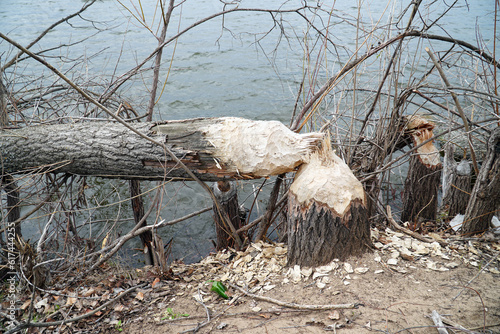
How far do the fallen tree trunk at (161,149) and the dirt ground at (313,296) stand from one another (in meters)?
0.81

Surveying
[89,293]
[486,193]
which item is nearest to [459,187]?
[486,193]

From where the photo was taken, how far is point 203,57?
942 centimetres

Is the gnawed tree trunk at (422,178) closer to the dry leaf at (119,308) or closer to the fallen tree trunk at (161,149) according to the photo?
the fallen tree trunk at (161,149)

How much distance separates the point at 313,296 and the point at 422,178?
7.71ft

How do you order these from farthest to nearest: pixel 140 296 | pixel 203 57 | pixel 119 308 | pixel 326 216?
pixel 203 57 → pixel 140 296 → pixel 119 308 → pixel 326 216

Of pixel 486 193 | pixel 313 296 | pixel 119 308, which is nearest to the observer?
pixel 313 296

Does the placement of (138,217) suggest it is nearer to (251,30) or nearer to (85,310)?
(85,310)

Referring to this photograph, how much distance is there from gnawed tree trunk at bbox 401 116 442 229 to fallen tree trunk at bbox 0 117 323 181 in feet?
5.65

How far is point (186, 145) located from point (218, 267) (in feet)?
3.67

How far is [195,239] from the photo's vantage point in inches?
214

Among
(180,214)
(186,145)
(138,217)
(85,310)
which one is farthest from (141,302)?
(180,214)

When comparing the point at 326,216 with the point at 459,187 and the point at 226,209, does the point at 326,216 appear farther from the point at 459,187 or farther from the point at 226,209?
the point at 459,187

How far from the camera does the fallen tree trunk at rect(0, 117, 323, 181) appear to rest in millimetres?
2707

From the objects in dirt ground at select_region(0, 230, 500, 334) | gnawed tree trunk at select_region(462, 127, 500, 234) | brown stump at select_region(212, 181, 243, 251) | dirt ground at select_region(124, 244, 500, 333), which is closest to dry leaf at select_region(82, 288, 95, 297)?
dirt ground at select_region(0, 230, 500, 334)
